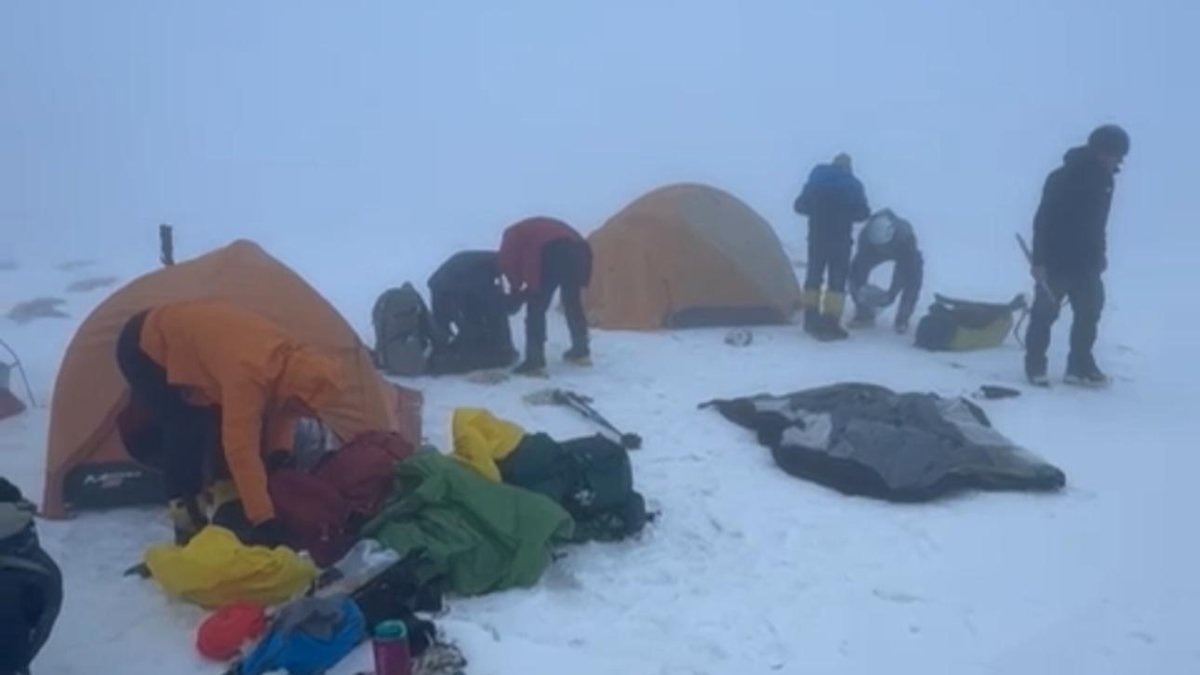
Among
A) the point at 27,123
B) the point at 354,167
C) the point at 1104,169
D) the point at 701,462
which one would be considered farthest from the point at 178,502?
the point at 27,123

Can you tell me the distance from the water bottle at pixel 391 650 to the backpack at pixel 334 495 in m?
1.23

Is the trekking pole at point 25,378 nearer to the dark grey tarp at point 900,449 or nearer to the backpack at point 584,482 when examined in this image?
the backpack at point 584,482

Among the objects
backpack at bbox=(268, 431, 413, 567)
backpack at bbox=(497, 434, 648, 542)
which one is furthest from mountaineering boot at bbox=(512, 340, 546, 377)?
backpack at bbox=(268, 431, 413, 567)

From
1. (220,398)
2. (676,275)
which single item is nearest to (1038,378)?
(676,275)

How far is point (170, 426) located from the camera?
5.76 metres

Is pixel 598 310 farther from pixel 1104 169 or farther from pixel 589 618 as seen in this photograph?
pixel 589 618

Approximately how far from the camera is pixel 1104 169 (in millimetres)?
8805

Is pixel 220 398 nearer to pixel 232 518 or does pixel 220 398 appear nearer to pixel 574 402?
pixel 232 518

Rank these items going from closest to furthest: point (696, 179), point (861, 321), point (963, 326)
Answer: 1. point (963, 326)
2. point (861, 321)
3. point (696, 179)

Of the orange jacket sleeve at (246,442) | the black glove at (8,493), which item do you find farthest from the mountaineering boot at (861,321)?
the black glove at (8,493)

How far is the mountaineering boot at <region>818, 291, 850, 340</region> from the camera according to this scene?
34.7ft

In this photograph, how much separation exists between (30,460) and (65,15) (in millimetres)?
34905

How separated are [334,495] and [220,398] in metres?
0.71

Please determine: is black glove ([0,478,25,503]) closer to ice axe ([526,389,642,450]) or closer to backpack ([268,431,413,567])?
backpack ([268,431,413,567])
